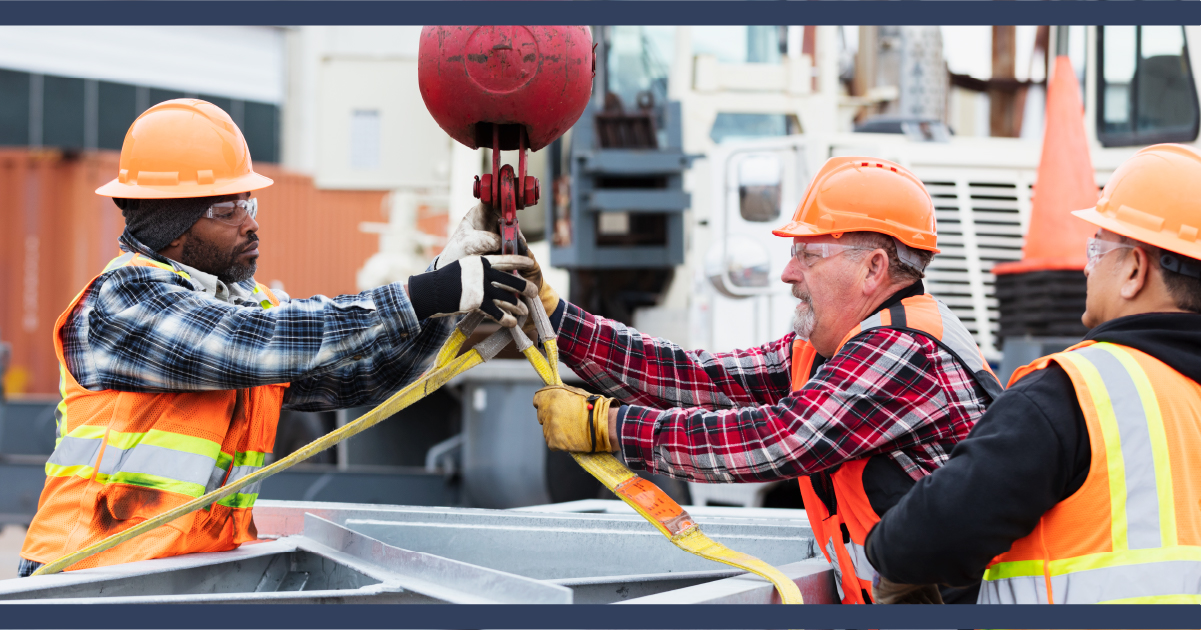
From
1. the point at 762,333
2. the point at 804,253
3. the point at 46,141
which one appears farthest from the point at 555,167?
the point at 46,141

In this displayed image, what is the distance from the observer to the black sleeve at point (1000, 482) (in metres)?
1.61

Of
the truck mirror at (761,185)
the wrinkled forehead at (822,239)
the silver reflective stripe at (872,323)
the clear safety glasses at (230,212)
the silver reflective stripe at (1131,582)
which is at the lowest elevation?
the silver reflective stripe at (1131,582)

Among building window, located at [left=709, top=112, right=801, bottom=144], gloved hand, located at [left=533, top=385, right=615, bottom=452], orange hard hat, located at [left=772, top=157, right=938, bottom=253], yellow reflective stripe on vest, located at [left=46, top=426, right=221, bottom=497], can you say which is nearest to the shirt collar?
yellow reflective stripe on vest, located at [left=46, top=426, right=221, bottom=497]

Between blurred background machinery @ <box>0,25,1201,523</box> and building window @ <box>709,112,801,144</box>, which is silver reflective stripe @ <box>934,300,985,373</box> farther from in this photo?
building window @ <box>709,112,801,144</box>

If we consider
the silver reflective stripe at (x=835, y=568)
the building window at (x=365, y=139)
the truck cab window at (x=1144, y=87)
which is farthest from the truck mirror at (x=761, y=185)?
the building window at (x=365, y=139)

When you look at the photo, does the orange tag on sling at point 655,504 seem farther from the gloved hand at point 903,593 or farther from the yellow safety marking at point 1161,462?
the yellow safety marking at point 1161,462

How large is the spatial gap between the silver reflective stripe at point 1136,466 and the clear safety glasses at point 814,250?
712mm

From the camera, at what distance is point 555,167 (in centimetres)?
608

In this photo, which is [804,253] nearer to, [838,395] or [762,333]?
[838,395]

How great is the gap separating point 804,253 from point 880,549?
29.4 inches

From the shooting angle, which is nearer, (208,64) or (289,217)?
(289,217)

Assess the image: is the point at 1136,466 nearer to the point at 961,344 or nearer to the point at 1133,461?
the point at 1133,461

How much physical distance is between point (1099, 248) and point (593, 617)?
108cm
